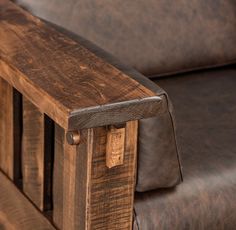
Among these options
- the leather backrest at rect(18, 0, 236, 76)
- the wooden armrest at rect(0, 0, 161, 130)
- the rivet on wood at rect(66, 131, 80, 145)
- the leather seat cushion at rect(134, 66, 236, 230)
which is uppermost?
the wooden armrest at rect(0, 0, 161, 130)

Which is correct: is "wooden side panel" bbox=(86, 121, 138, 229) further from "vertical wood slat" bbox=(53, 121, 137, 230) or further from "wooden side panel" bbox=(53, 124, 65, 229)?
"wooden side panel" bbox=(53, 124, 65, 229)

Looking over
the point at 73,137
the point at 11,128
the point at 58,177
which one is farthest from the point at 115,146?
the point at 11,128

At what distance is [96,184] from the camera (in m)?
1.40

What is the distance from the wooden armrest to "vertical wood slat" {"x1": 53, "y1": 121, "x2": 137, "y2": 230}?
2.3 inches

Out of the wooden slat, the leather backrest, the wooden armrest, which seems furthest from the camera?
the leather backrest

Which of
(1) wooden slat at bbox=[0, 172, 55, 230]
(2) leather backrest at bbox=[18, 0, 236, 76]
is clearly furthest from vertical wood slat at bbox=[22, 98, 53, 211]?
(2) leather backrest at bbox=[18, 0, 236, 76]

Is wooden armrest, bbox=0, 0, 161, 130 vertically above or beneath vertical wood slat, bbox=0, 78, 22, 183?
above

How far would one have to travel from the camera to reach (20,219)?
1.67 m

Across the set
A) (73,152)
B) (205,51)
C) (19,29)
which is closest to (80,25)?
(19,29)

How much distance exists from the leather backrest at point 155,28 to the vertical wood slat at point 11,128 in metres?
0.23

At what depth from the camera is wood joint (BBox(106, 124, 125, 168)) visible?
134 cm

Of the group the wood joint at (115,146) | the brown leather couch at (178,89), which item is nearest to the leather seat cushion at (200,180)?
the brown leather couch at (178,89)

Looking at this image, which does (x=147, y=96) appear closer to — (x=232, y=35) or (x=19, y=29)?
(x=19, y=29)

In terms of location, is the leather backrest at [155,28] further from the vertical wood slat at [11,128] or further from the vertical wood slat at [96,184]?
the vertical wood slat at [96,184]
